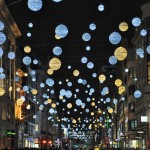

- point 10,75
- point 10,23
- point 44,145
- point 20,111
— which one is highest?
point 10,23

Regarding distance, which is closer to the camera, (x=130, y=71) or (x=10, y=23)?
(x=10, y=23)

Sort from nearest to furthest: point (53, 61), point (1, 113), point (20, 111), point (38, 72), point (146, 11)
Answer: point (53, 61) < point (1, 113) < point (146, 11) < point (20, 111) < point (38, 72)

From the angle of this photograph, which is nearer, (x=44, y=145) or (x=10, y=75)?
(x=10, y=75)

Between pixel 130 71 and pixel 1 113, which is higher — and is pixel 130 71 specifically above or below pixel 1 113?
above

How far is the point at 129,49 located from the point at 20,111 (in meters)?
24.7

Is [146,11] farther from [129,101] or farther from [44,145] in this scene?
[44,145]

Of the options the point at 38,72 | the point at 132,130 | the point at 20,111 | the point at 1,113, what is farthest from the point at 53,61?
the point at 38,72

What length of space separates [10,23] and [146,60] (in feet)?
65.3

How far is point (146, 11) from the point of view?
63.0 m

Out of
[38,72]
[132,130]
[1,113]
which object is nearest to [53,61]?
[1,113]

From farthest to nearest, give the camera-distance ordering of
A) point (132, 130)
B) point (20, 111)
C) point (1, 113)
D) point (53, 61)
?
point (132, 130), point (20, 111), point (1, 113), point (53, 61)

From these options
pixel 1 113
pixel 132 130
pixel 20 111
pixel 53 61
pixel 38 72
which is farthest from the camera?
pixel 38 72

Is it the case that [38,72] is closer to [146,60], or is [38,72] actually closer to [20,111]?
[20,111]

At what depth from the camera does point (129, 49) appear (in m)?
85.4
